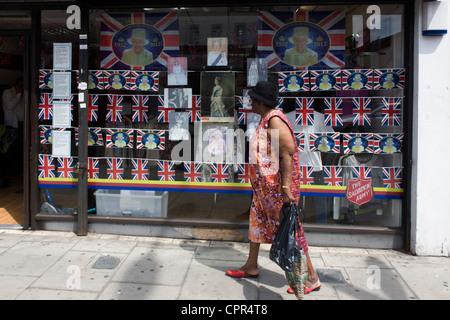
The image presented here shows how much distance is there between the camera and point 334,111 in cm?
509

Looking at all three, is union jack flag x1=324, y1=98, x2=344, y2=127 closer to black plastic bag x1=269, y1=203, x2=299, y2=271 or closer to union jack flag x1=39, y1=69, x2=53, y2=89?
black plastic bag x1=269, y1=203, x2=299, y2=271

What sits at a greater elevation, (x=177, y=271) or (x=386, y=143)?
(x=386, y=143)

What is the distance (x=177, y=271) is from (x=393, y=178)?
280 cm

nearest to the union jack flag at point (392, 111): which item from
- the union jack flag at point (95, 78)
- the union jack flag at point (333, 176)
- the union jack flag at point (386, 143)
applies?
the union jack flag at point (386, 143)

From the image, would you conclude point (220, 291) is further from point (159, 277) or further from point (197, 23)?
point (197, 23)

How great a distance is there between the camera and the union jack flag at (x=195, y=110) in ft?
17.3

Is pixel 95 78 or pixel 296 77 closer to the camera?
pixel 296 77

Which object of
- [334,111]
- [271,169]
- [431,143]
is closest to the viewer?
→ [271,169]

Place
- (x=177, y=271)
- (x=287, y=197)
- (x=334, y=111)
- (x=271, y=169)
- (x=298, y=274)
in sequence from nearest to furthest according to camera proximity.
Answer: (x=298, y=274) → (x=287, y=197) → (x=271, y=169) → (x=177, y=271) → (x=334, y=111)

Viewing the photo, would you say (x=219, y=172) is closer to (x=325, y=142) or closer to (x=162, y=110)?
(x=162, y=110)

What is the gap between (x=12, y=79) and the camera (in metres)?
9.80

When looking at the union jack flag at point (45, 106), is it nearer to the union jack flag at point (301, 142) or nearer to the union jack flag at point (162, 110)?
the union jack flag at point (162, 110)

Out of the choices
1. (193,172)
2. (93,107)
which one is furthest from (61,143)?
(193,172)

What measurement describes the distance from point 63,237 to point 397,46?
185 inches
